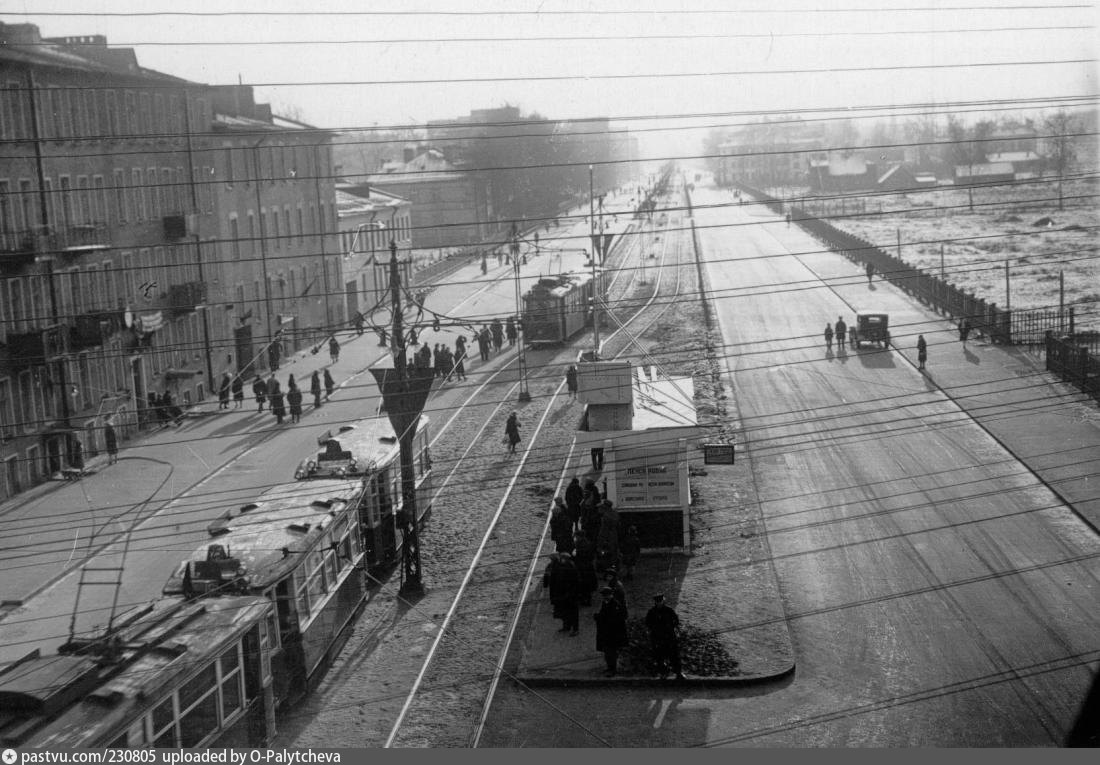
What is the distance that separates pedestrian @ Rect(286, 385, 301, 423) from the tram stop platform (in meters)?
13.4

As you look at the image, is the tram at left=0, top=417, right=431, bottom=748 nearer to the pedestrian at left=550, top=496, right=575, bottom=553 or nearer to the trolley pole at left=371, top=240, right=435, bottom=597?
the trolley pole at left=371, top=240, right=435, bottom=597

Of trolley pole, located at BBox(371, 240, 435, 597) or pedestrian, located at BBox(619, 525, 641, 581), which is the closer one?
trolley pole, located at BBox(371, 240, 435, 597)

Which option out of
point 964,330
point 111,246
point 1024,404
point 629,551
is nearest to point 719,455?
point 629,551

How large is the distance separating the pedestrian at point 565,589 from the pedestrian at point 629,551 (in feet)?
7.88

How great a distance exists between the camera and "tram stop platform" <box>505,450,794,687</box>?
14.2 m

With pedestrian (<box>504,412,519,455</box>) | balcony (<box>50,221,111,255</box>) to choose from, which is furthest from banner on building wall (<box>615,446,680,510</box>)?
balcony (<box>50,221,111,255</box>)

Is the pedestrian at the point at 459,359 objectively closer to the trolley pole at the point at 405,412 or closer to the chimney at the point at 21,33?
the chimney at the point at 21,33

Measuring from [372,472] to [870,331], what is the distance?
25739 millimetres

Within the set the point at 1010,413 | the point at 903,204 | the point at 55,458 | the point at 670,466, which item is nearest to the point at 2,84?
the point at 55,458

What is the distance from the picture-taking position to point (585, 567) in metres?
16.5

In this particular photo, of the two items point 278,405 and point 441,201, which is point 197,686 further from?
point 441,201

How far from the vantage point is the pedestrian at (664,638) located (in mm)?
13844

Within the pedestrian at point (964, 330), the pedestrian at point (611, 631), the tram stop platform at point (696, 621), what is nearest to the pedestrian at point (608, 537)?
the tram stop platform at point (696, 621)

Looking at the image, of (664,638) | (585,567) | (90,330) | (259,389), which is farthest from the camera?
(259,389)
